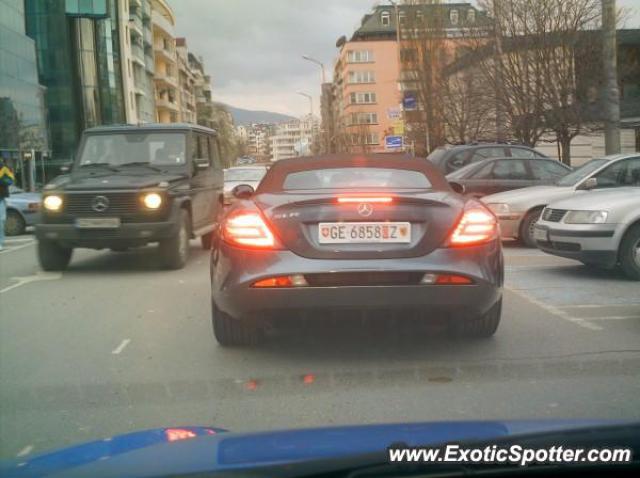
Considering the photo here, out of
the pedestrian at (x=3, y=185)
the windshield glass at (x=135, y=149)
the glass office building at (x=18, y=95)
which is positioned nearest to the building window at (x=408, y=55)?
the glass office building at (x=18, y=95)

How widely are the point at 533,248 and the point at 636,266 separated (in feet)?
12.4

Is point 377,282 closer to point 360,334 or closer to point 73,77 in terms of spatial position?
point 360,334

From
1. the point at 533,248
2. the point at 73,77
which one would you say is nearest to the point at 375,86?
the point at 73,77

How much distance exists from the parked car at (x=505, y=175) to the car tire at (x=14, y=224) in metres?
10.7

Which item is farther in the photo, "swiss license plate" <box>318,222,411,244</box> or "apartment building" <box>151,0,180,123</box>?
"apartment building" <box>151,0,180,123</box>

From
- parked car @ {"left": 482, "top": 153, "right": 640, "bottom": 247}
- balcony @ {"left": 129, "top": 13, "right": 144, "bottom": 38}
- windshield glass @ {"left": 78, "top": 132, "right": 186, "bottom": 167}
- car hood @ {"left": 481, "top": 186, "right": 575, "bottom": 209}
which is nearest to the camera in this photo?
windshield glass @ {"left": 78, "top": 132, "right": 186, "bottom": 167}

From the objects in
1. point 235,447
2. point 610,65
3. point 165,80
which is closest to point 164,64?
point 165,80

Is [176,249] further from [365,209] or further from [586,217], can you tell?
[365,209]

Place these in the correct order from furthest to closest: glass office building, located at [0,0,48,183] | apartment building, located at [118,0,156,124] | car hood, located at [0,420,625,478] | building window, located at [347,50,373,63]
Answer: building window, located at [347,50,373,63] < apartment building, located at [118,0,156,124] < glass office building, located at [0,0,48,183] < car hood, located at [0,420,625,478]

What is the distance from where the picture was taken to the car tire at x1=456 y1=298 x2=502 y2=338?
18.6 ft

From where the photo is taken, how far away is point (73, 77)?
191 feet

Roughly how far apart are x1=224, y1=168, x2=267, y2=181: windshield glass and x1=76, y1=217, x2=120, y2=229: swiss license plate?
11141 millimetres

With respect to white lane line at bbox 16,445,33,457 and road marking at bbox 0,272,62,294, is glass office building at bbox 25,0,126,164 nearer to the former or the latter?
road marking at bbox 0,272,62,294

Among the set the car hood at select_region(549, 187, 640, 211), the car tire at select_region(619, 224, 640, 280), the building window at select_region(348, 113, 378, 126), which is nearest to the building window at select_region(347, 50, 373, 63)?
the building window at select_region(348, 113, 378, 126)
